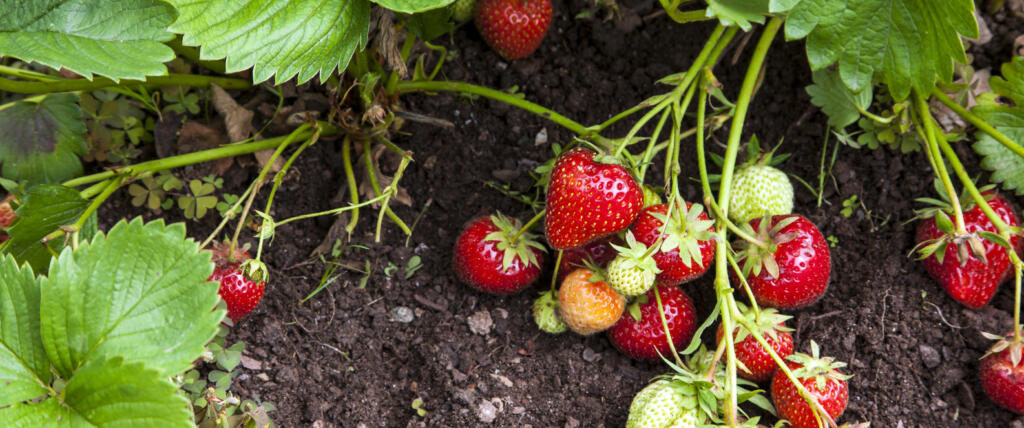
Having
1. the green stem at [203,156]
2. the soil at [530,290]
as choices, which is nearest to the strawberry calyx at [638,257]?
the soil at [530,290]

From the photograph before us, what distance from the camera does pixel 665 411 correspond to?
1.44 m

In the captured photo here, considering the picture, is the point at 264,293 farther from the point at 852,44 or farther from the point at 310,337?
the point at 852,44

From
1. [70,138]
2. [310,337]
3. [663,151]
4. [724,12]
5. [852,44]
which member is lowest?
[310,337]

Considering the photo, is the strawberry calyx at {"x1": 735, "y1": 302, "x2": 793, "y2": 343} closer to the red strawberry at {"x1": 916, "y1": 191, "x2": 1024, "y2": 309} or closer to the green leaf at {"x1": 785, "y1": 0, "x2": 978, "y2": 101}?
the red strawberry at {"x1": 916, "y1": 191, "x2": 1024, "y2": 309}

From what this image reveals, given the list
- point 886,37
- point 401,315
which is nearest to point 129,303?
point 401,315

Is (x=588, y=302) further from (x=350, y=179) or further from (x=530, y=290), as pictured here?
(x=350, y=179)

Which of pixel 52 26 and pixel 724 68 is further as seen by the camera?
pixel 724 68

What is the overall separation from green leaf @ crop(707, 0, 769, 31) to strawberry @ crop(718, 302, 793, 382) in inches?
21.6

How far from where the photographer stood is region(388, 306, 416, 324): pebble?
177cm

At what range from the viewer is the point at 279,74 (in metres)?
1.42

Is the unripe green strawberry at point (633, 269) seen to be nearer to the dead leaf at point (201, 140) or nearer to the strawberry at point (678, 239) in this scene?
the strawberry at point (678, 239)

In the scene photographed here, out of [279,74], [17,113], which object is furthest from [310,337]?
[17,113]

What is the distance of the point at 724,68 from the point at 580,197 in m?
0.73

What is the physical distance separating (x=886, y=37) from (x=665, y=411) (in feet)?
2.70
